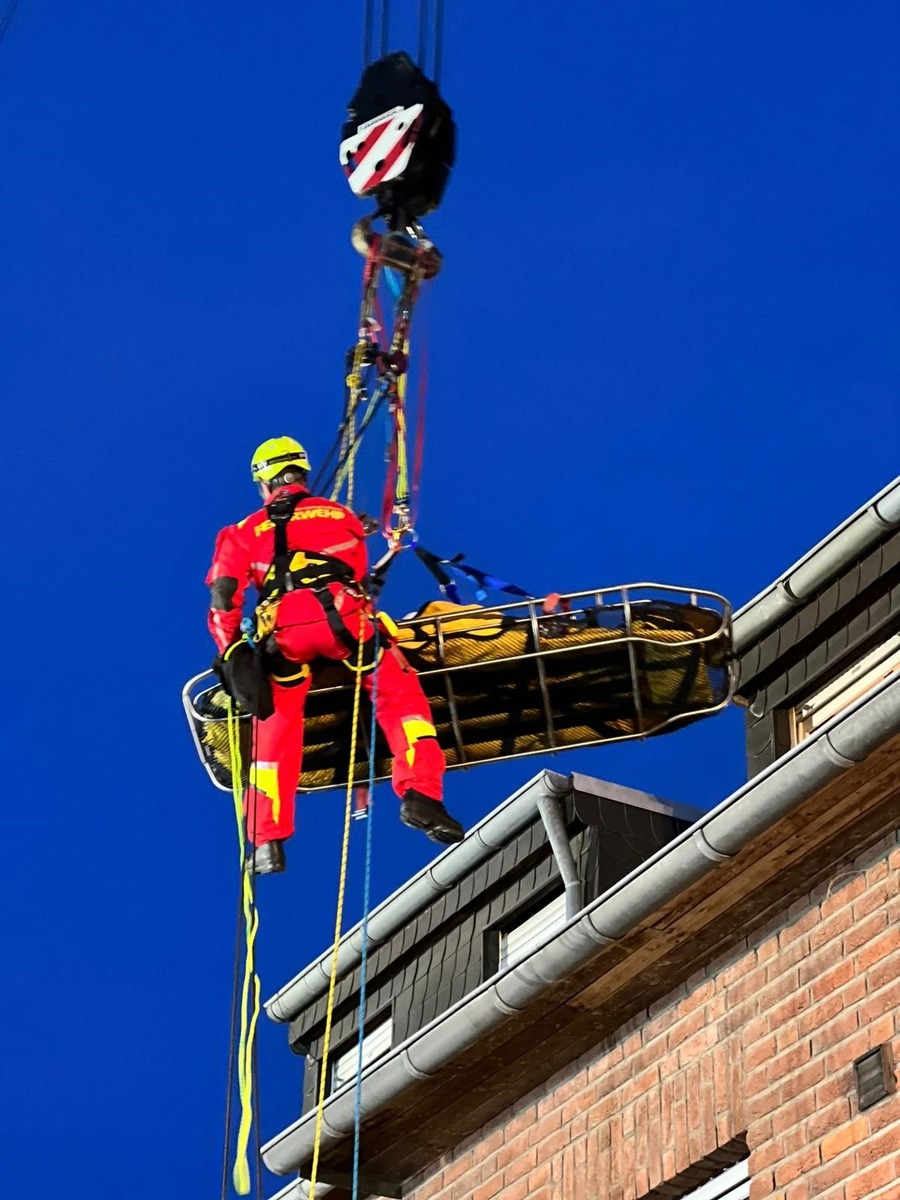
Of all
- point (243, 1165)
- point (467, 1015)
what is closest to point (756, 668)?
point (467, 1015)

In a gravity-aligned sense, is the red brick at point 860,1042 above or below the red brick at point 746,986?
below

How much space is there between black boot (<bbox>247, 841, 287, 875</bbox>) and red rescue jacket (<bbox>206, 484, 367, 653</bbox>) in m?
1.19

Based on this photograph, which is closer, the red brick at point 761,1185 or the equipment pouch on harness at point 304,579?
the red brick at point 761,1185

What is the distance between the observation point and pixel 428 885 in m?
14.5

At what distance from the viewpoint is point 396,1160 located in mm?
12672

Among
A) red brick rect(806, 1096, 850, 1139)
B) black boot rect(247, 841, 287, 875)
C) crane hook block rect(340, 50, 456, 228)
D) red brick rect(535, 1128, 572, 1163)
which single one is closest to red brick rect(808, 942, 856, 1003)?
red brick rect(806, 1096, 850, 1139)

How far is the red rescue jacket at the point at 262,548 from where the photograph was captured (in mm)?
13070

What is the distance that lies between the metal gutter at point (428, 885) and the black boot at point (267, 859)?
1381mm

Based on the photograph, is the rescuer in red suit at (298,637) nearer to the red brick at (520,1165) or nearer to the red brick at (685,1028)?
the red brick at (520,1165)

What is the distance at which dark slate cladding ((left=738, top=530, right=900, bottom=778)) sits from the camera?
12.7 meters

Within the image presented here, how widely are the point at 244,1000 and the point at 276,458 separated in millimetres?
3648

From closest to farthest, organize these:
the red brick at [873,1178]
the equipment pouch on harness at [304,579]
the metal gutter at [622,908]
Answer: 1. the red brick at [873,1178]
2. the metal gutter at [622,908]
3. the equipment pouch on harness at [304,579]

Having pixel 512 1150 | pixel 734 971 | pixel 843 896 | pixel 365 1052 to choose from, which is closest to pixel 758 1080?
pixel 734 971

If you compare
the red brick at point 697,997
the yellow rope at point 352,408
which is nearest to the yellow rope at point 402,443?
the yellow rope at point 352,408
